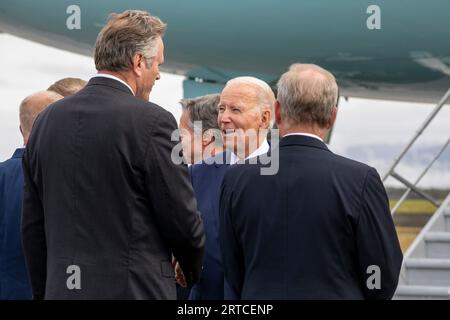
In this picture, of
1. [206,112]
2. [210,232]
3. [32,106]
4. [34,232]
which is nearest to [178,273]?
[210,232]

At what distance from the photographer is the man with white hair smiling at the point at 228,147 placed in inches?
129

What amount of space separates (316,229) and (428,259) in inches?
125

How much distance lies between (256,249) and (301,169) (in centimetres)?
27

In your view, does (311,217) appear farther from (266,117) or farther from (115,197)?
(266,117)

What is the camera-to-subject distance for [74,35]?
7.78 meters

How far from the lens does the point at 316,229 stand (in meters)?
2.58

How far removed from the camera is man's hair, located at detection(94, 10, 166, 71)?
2.72 m

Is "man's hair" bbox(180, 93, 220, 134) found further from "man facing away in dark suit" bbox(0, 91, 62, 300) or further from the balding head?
"man facing away in dark suit" bbox(0, 91, 62, 300)

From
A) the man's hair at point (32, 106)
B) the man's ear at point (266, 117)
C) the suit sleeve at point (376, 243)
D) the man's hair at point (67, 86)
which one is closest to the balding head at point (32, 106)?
the man's hair at point (32, 106)

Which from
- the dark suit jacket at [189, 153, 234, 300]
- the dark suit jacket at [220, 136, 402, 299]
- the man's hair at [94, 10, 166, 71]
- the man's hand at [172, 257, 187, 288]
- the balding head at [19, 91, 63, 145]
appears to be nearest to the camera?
the dark suit jacket at [220, 136, 402, 299]

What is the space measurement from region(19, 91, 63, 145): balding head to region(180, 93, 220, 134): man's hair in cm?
55

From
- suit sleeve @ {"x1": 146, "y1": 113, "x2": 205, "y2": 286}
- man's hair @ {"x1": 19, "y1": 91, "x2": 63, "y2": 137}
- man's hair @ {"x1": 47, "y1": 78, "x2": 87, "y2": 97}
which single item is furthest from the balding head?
suit sleeve @ {"x1": 146, "y1": 113, "x2": 205, "y2": 286}
